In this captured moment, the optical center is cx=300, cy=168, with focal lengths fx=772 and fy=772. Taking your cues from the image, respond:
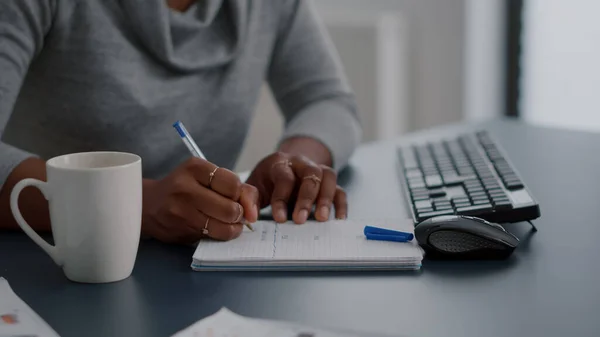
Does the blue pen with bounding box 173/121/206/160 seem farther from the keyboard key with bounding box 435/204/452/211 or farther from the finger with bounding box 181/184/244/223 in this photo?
the keyboard key with bounding box 435/204/452/211

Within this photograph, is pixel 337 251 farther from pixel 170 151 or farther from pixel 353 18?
pixel 353 18

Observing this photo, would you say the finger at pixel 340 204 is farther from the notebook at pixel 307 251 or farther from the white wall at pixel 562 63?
the white wall at pixel 562 63

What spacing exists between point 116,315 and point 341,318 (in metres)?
0.19

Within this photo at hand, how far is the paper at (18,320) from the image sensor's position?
1.99 ft

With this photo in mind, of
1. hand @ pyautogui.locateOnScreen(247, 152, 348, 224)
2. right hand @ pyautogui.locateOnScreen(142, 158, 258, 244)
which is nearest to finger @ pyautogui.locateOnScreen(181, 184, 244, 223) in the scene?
right hand @ pyautogui.locateOnScreen(142, 158, 258, 244)

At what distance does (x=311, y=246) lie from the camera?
0.80 meters

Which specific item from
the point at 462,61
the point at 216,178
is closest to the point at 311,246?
the point at 216,178

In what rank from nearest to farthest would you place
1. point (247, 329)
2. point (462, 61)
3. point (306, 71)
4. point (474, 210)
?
point (247, 329)
point (474, 210)
point (306, 71)
point (462, 61)

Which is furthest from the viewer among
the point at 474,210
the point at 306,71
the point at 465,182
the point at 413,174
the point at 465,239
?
the point at 306,71

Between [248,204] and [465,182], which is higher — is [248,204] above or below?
above

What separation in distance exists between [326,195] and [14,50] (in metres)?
0.42

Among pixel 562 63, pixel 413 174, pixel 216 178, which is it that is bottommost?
pixel 562 63

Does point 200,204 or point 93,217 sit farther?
point 200,204

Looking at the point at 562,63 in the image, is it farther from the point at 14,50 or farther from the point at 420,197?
the point at 14,50
